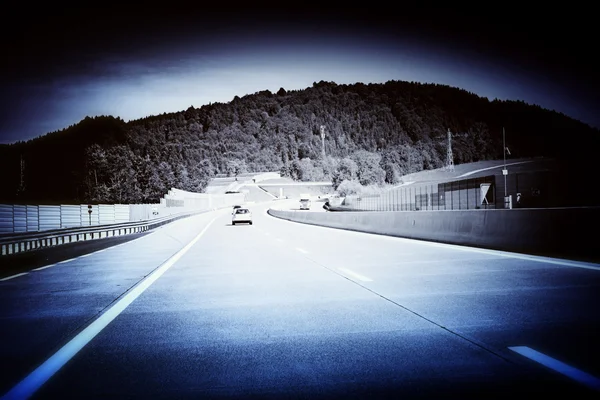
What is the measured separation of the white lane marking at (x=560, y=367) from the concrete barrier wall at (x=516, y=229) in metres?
7.06

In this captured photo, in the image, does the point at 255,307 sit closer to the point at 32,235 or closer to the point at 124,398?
the point at 124,398

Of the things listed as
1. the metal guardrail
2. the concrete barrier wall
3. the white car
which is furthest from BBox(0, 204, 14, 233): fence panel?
the concrete barrier wall

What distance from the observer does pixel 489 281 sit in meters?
9.76

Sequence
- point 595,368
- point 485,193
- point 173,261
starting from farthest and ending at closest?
point 485,193 < point 173,261 < point 595,368

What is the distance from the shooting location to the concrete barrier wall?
1152cm

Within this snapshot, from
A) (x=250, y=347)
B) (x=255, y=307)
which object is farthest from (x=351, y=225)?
(x=250, y=347)

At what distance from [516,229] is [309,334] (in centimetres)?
952

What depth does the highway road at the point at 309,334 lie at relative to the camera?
14.3ft

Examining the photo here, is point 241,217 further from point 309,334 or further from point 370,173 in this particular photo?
point 370,173

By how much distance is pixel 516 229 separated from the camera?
14000mm

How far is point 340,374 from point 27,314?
500cm

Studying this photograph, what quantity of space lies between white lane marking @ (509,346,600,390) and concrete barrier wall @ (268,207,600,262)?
23.2ft

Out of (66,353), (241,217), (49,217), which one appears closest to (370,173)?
(241,217)

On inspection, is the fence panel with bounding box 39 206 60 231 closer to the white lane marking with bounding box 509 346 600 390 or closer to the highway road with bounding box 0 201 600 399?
the highway road with bounding box 0 201 600 399
